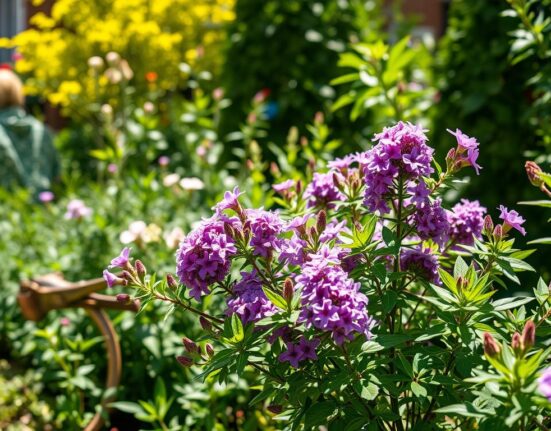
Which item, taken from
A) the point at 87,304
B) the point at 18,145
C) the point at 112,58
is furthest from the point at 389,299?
the point at 18,145

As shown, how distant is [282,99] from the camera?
4605mm

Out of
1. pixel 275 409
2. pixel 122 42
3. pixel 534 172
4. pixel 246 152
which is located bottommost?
pixel 122 42

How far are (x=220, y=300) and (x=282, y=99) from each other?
6.69 feet

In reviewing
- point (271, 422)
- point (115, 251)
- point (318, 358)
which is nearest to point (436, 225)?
point (318, 358)

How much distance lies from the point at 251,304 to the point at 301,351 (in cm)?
16

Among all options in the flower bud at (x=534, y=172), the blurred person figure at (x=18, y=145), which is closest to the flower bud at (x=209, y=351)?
the flower bud at (x=534, y=172)

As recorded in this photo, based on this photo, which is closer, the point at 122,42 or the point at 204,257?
the point at 204,257

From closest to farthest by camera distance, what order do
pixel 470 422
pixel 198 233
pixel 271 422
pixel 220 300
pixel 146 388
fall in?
pixel 198 233, pixel 470 422, pixel 271 422, pixel 220 300, pixel 146 388

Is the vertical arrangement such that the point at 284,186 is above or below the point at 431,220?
below

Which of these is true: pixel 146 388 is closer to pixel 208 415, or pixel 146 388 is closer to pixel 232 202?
pixel 208 415

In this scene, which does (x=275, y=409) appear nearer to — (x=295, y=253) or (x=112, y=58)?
(x=295, y=253)

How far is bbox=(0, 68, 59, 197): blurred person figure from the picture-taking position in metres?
6.19

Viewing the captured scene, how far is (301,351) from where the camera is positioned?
1617mm

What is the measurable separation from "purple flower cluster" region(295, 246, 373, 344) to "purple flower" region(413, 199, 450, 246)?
0.30 meters
